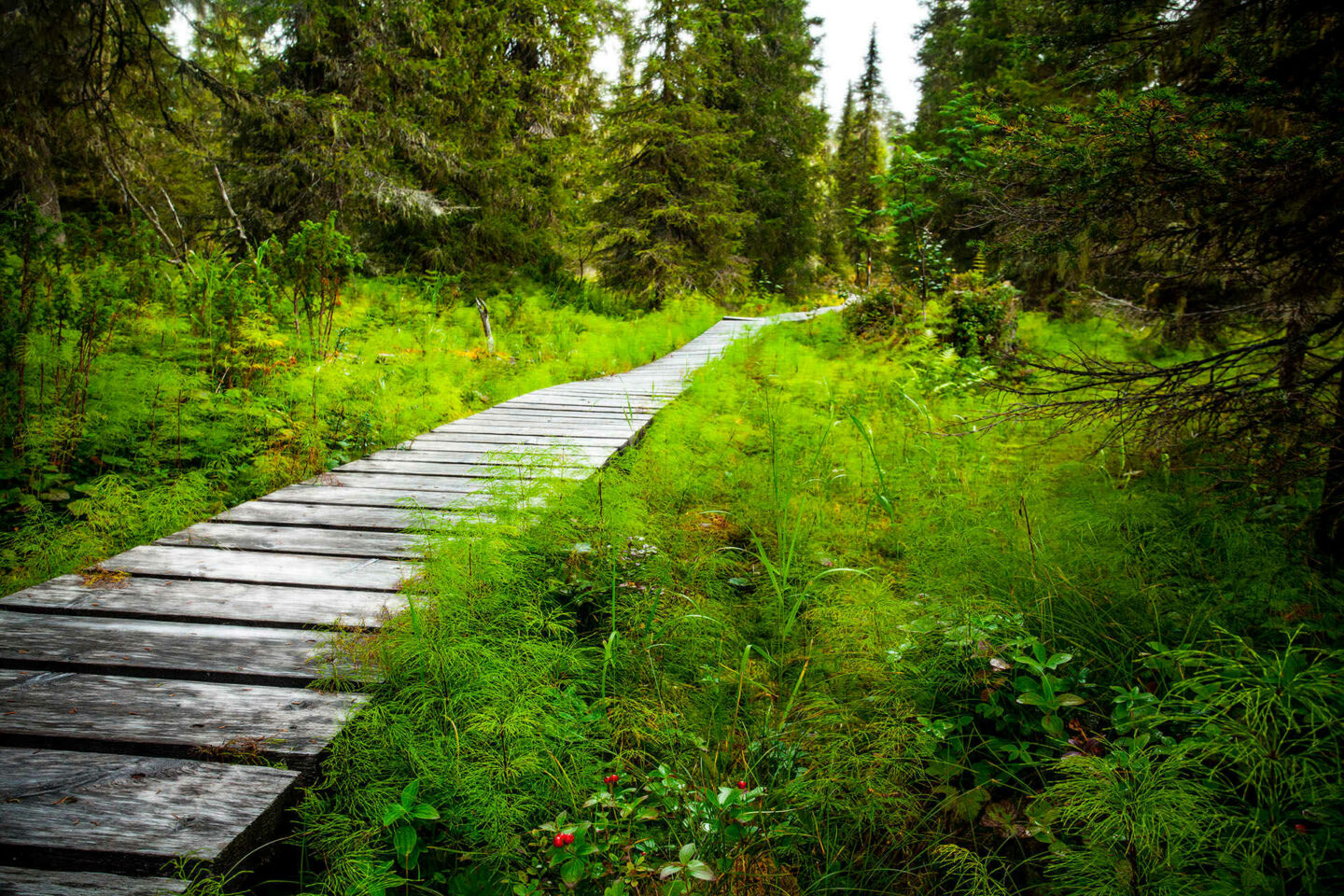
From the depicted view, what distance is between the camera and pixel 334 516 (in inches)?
121

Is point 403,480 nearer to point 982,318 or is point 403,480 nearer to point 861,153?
point 982,318

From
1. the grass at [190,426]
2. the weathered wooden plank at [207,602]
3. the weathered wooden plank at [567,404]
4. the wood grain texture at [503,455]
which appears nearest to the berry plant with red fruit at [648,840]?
the weathered wooden plank at [207,602]

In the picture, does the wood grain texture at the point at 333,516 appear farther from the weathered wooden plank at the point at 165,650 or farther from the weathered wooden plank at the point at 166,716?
the weathered wooden plank at the point at 166,716

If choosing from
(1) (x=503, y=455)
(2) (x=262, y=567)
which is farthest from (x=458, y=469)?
(2) (x=262, y=567)

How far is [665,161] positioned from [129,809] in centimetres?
1679

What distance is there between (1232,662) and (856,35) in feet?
174

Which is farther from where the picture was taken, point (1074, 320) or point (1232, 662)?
point (1074, 320)

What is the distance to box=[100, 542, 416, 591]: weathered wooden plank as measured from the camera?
2.35 metres

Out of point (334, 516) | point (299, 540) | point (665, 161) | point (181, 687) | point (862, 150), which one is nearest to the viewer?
point (181, 687)

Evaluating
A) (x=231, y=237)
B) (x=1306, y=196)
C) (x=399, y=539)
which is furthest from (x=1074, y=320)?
(x=231, y=237)

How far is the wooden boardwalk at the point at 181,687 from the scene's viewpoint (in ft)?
3.96

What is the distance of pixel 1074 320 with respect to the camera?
11109mm

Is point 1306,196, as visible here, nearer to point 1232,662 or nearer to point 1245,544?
point 1245,544

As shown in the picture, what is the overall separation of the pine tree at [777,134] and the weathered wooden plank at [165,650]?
2044 cm
